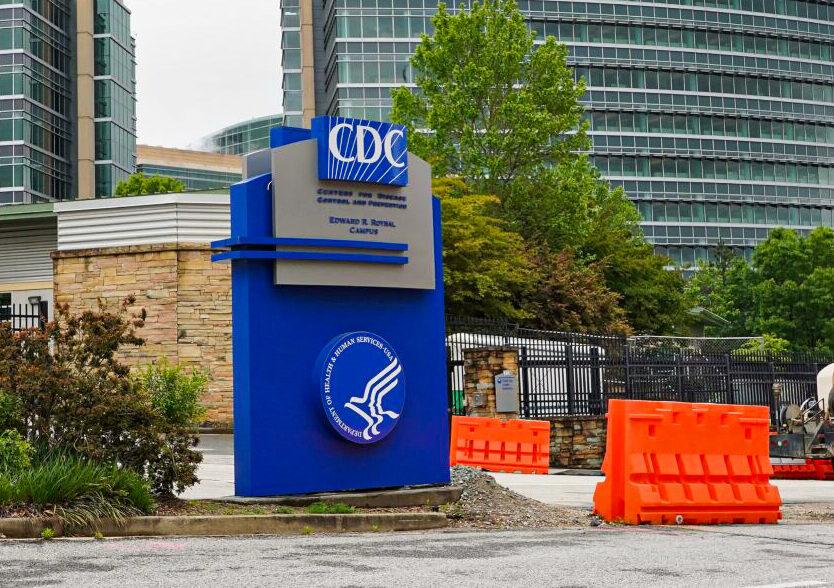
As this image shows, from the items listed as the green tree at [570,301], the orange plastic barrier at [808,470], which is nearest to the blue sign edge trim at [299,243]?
the orange plastic barrier at [808,470]

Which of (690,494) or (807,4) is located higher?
(807,4)

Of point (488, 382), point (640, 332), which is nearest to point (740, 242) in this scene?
point (640, 332)

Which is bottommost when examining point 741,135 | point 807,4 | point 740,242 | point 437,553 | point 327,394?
point 437,553

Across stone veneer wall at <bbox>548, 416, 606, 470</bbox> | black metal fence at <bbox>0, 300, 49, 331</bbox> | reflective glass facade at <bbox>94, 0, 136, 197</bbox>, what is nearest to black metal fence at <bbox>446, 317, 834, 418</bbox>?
stone veneer wall at <bbox>548, 416, 606, 470</bbox>

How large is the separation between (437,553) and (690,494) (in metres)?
4.22

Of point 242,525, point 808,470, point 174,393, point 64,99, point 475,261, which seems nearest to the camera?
point 242,525

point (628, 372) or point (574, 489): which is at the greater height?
point (628, 372)

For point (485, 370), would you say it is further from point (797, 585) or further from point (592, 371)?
point (797, 585)

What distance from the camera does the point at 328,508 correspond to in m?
11.5

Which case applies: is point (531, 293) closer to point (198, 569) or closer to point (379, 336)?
point (379, 336)

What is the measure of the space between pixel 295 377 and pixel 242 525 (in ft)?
6.24

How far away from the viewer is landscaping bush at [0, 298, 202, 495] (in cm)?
1077

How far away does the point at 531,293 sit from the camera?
39406 millimetres

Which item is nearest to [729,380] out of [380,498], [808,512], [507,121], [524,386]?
[524,386]
